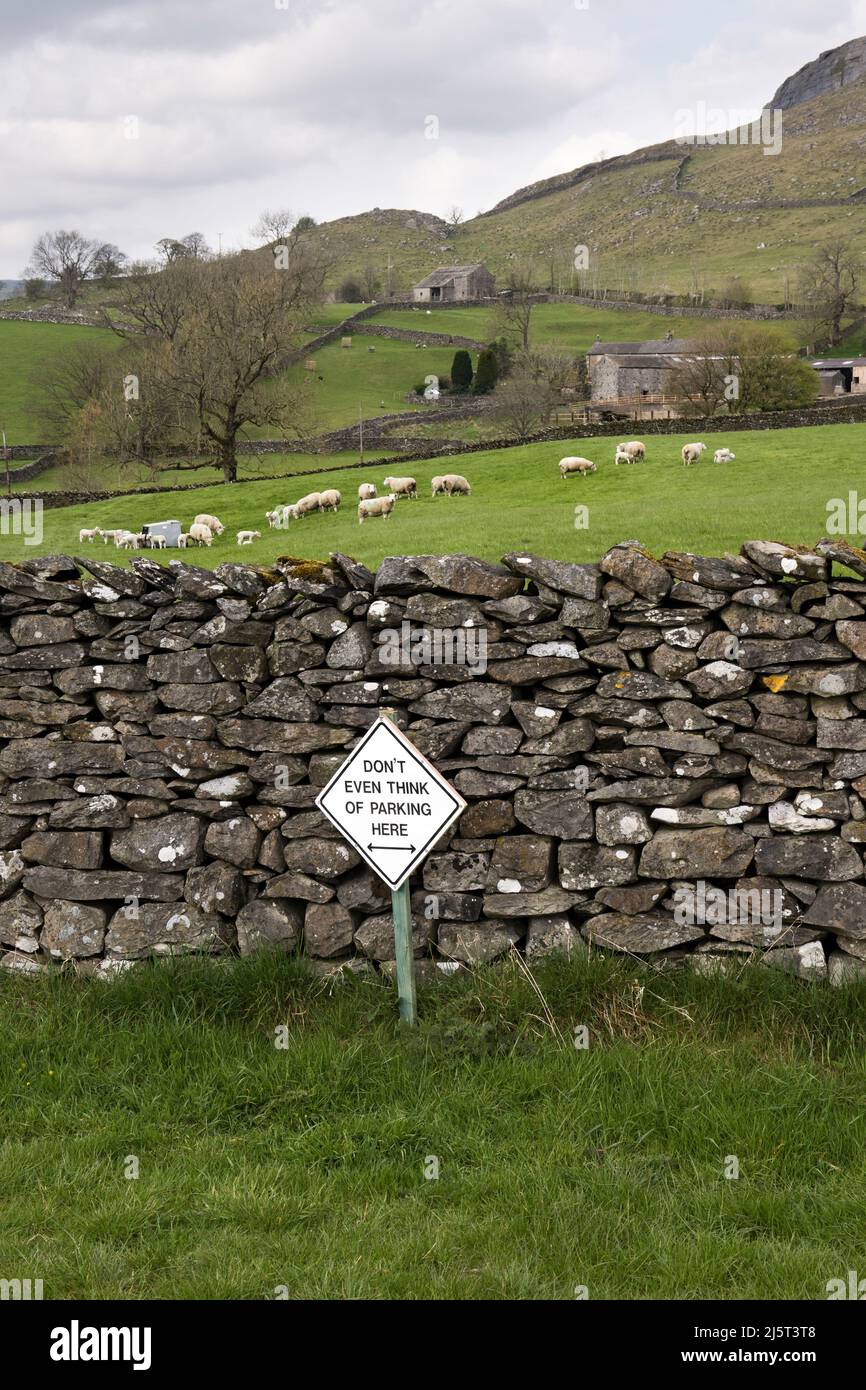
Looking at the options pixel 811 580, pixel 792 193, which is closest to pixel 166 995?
pixel 811 580

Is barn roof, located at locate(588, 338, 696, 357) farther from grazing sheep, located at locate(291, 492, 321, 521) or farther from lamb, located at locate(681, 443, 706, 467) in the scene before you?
grazing sheep, located at locate(291, 492, 321, 521)

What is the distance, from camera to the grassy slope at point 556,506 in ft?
50.9

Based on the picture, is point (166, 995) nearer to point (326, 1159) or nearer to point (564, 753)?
point (326, 1159)

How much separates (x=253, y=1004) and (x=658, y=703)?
3.03 metres

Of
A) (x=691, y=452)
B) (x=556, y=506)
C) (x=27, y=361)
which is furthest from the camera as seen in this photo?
(x=27, y=361)

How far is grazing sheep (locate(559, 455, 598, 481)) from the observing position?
3139 cm

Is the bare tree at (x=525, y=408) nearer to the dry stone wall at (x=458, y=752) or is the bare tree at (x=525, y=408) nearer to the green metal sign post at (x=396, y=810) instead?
the dry stone wall at (x=458, y=752)

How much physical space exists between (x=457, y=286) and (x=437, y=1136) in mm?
148539

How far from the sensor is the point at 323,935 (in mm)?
6797

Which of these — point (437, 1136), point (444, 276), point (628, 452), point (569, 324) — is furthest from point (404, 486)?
point (444, 276)

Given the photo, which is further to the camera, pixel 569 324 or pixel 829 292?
pixel 569 324

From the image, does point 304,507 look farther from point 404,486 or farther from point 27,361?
point 27,361

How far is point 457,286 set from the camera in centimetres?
14238

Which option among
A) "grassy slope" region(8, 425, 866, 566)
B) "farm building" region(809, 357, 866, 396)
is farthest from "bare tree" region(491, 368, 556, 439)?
"farm building" region(809, 357, 866, 396)
